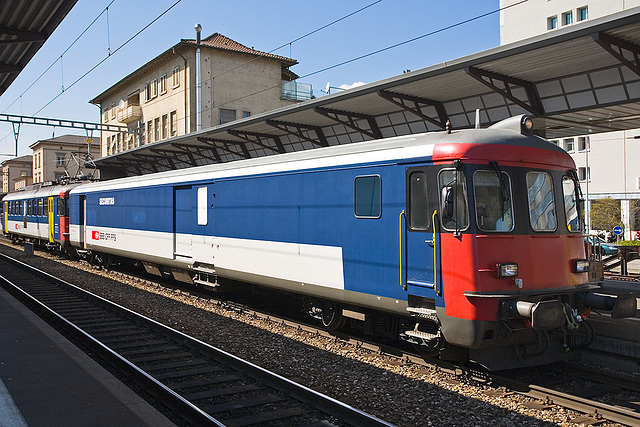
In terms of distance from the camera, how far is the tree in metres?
44.0

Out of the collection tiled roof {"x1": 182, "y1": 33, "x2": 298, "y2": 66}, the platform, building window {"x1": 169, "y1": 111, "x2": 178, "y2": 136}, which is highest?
tiled roof {"x1": 182, "y1": 33, "x2": 298, "y2": 66}

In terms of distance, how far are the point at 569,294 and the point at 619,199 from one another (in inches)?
1755

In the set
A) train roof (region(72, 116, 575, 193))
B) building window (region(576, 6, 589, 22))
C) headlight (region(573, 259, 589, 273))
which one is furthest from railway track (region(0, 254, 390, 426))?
building window (region(576, 6, 589, 22))

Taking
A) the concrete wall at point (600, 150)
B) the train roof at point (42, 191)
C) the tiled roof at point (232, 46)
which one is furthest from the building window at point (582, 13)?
the train roof at point (42, 191)

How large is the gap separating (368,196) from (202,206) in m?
5.63

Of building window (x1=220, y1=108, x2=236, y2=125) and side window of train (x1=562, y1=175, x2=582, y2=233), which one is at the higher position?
building window (x1=220, y1=108, x2=236, y2=125)

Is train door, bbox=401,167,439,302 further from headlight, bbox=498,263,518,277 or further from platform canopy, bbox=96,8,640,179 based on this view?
platform canopy, bbox=96,8,640,179

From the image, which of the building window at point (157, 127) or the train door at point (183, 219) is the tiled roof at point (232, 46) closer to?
the building window at point (157, 127)

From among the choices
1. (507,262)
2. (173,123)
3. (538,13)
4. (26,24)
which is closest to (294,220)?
(507,262)

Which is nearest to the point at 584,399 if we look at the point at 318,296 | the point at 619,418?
the point at 619,418

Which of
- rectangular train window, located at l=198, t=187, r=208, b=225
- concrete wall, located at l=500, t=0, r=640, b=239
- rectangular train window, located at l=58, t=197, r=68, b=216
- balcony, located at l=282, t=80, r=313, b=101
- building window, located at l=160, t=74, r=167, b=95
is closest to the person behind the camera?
rectangular train window, located at l=198, t=187, r=208, b=225

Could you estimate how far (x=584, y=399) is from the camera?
624 centimetres

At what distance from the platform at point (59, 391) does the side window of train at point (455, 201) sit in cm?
399

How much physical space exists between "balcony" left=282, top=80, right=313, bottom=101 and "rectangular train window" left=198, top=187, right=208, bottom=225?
27874 millimetres
